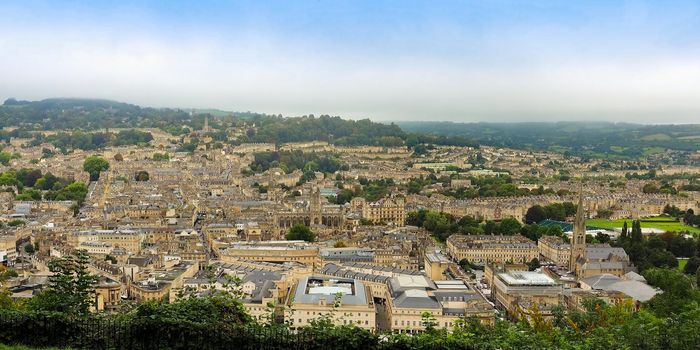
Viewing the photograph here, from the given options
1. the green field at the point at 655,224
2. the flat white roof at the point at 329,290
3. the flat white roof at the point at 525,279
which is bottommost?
the green field at the point at 655,224

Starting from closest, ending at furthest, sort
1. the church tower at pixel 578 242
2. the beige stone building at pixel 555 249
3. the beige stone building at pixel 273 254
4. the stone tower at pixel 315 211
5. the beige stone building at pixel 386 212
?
the beige stone building at pixel 273 254 → the church tower at pixel 578 242 → the beige stone building at pixel 555 249 → the stone tower at pixel 315 211 → the beige stone building at pixel 386 212

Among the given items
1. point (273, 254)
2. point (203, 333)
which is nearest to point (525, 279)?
point (273, 254)

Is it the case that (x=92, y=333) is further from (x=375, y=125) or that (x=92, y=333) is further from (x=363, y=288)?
(x=375, y=125)

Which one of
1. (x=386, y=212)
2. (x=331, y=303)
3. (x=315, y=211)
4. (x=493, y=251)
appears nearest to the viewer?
(x=331, y=303)

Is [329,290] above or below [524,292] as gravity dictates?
above

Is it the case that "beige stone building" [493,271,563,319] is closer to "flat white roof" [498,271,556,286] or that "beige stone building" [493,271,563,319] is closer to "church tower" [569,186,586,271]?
"flat white roof" [498,271,556,286]

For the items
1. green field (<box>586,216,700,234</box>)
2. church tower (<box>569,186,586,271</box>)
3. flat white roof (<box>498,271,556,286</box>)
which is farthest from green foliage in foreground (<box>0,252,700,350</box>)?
green field (<box>586,216,700,234</box>)

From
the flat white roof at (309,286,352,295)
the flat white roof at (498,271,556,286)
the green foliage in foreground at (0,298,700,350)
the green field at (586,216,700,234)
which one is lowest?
the green field at (586,216,700,234)

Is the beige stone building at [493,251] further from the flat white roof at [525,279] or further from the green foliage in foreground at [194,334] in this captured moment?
the green foliage in foreground at [194,334]

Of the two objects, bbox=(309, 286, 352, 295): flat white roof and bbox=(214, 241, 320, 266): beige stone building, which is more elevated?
bbox=(309, 286, 352, 295): flat white roof

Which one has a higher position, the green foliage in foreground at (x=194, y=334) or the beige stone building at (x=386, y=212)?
the green foliage in foreground at (x=194, y=334)

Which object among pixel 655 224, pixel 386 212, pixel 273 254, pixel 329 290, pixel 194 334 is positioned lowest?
pixel 655 224

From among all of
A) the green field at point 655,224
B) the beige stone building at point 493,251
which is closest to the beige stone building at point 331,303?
the beige stone building at point 493,251

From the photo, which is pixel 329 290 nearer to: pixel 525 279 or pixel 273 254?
pixel 525 279
